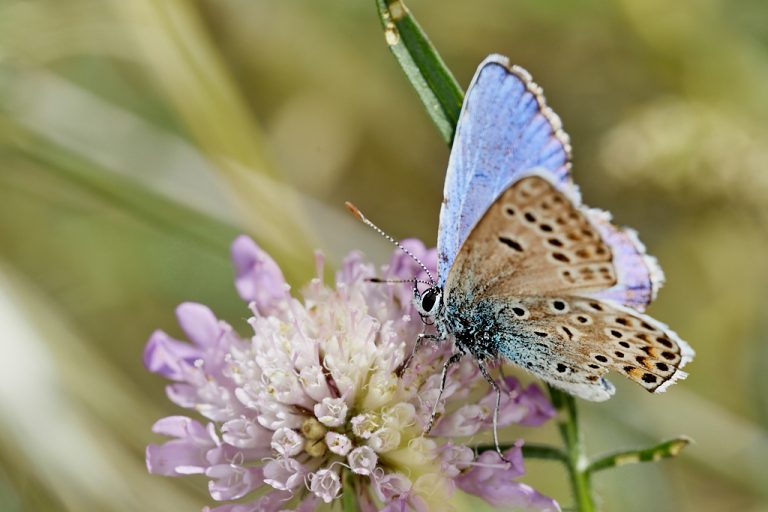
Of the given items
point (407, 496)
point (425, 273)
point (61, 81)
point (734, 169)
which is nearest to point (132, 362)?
point (61, 81)

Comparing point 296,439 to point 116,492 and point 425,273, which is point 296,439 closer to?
point 425,273

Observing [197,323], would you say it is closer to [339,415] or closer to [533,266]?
[339,415]

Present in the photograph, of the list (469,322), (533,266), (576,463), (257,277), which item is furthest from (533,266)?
(257,277)

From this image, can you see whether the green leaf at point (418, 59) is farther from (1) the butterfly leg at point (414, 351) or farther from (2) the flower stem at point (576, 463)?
(2) the flower stem at point (576, 463)

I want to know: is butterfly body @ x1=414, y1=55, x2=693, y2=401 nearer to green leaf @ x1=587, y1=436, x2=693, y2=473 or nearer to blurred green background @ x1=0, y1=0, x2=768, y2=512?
green leaf @ x1=587, y1=436, x2=693, y2=473

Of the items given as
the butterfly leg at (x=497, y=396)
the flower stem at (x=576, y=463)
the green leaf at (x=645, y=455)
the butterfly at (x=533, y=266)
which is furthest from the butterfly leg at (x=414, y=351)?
the green leaf at (x=645, y=455)

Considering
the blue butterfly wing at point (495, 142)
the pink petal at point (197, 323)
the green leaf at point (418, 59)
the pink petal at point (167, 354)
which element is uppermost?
the green leaf at point (418, 59)
